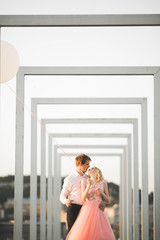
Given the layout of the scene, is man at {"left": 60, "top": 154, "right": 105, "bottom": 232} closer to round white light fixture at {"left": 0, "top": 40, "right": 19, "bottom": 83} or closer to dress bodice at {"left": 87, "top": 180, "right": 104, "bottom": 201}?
dress bodice at {"left": 87, "top": 180, "right": 104, "bottom": 201}

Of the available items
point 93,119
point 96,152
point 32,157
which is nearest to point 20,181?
point 32,157

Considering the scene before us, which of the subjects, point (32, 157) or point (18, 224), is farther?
point (32, 157)

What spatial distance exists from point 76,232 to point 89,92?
4.47 m

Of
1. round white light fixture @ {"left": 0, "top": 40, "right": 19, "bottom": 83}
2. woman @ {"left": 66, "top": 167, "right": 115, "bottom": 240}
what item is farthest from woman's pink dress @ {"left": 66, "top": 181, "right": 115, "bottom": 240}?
round white light fixture @ {"left": 0, "top": 40, "right": 19, "bottom": 83}

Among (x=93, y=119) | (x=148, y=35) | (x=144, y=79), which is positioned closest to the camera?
(x=148, y=35)

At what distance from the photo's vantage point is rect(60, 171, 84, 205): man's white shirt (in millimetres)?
7395

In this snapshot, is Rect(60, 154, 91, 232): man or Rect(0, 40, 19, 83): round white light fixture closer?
Rect(0, 40, 19, 83): round white light fixture

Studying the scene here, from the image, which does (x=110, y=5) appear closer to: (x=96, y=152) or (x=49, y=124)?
(x=49, y=124)

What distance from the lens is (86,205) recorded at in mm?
7375

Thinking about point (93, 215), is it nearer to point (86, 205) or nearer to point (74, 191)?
point (86, 205)

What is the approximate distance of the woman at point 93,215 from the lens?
730cm

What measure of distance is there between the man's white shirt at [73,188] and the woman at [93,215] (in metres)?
0.13

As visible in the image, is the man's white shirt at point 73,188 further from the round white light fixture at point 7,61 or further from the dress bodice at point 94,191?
the round white light fixture at point 7,61

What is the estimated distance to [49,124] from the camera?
46.4 feet
